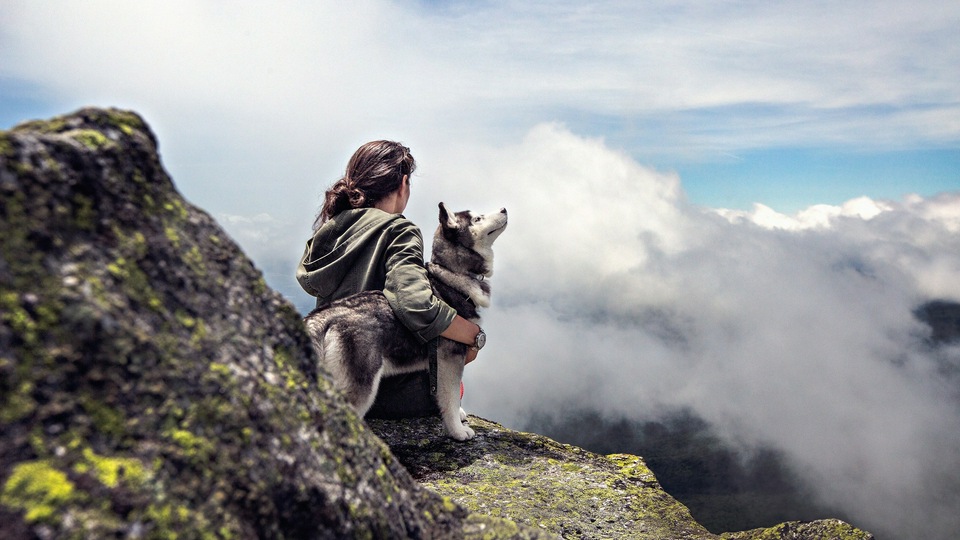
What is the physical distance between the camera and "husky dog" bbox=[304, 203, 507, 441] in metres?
8.20

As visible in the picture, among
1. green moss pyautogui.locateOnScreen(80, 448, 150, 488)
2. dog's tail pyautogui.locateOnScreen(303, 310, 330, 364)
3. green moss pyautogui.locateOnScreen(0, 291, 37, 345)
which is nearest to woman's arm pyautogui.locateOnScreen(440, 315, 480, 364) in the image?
dog's tail pyautogui.locateOnScreen(303, 310, 330, 364)

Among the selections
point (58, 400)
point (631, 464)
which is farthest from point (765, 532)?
point (58, 400)

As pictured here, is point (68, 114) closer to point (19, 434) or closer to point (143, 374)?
point (143, 374)

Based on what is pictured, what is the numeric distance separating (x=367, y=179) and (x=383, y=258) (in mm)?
1510

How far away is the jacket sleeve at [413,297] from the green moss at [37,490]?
642cm

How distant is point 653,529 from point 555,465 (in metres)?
1.85

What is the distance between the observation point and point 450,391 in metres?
9.58

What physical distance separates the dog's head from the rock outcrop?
23.7ft

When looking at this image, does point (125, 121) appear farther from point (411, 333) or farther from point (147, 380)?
point (411, 333)

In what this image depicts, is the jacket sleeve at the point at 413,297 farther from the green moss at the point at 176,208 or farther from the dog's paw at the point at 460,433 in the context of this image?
the green moss at the point at 176,208

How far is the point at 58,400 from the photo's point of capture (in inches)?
92.5

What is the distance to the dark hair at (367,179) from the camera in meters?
10.1

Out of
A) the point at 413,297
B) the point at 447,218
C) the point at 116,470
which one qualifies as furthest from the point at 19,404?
the point at 447,218

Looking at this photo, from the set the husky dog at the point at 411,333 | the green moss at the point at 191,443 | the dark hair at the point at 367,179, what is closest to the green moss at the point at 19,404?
the green moss at the point at 191,443
